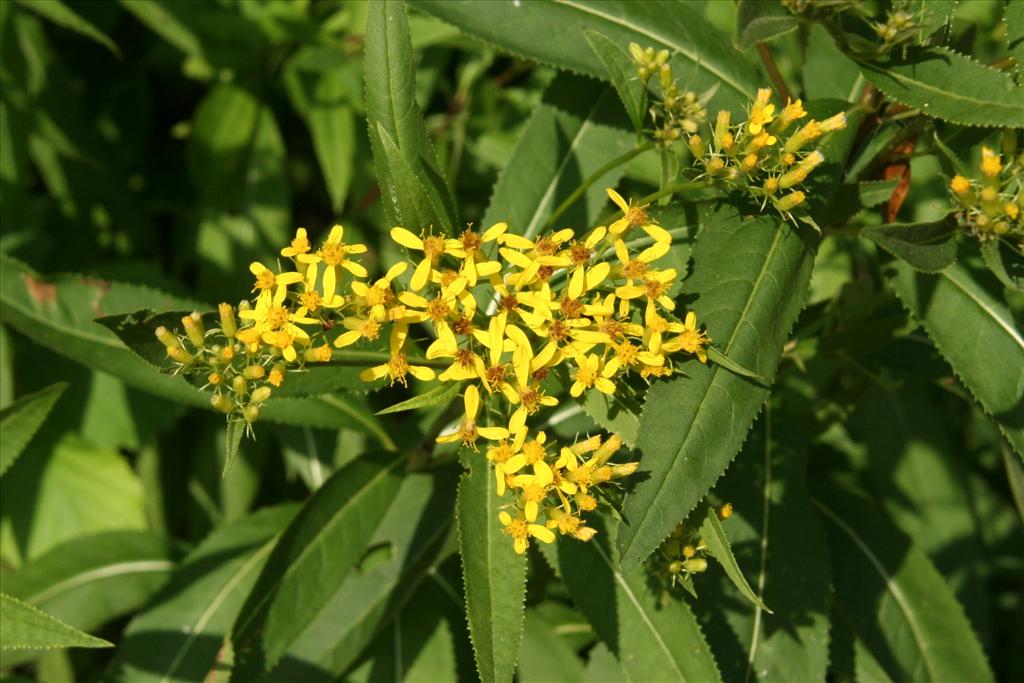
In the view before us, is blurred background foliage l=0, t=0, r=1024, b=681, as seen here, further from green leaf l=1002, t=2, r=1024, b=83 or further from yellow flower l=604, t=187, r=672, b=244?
yellow flower l=604, t=187, r=672, b=244

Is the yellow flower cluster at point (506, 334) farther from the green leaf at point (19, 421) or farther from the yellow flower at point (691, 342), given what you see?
the green leaf at point (19, 421)

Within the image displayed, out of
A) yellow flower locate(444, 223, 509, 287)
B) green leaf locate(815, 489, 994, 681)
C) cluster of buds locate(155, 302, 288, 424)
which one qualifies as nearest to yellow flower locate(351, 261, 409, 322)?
yellow flower locate(444, 223, 509, 287)

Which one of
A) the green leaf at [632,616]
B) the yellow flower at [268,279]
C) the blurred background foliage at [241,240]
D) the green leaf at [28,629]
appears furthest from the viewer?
the blurred background foliage at [241,240]

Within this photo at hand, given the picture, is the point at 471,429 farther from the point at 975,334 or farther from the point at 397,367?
the point at 975,334

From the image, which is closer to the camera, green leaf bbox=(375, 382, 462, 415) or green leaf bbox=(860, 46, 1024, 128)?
green leaf bbox=(375, 382, 462, 415)

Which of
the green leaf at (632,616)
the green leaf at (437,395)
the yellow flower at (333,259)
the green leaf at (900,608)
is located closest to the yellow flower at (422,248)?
the yellow flower at (333,259)

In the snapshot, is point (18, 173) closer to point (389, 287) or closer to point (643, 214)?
point (389, 287)

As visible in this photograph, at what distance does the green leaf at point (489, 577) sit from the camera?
248 cm

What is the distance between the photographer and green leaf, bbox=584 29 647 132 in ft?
9.64

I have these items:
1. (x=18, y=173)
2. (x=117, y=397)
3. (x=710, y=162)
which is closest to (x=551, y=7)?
(x=710, y=162)

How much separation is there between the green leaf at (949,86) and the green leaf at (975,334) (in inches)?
21.5

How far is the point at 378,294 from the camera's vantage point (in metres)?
2.57

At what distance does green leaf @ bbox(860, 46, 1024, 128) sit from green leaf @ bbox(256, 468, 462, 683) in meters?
2.16

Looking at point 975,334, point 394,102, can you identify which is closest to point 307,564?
point 394,102
